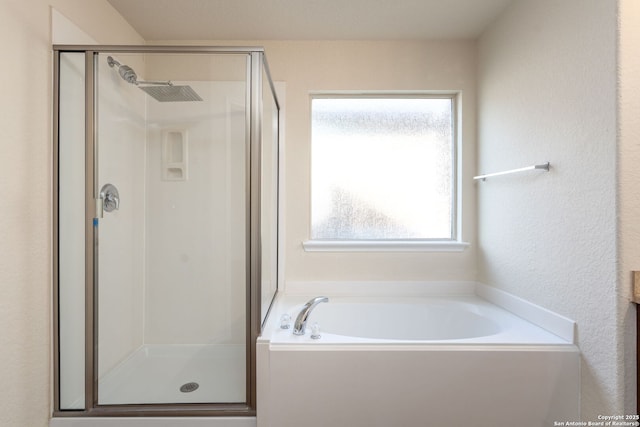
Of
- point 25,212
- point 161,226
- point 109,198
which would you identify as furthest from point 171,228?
point 25,212

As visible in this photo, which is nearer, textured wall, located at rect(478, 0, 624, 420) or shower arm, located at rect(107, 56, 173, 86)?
textured wall, located at rect(478, 0, 624, 420)

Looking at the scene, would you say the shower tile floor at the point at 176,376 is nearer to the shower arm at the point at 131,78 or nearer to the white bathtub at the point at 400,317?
the white bathtub at the point at 400,317

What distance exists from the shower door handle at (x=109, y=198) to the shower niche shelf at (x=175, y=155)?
254 mm

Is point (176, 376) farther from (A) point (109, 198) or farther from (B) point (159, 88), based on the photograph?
(B) point (159, 88)

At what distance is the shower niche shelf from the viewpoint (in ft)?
5.93

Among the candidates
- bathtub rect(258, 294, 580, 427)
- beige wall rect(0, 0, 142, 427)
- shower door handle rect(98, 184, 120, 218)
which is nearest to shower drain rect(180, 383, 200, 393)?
bathtub rect(258, 294, 580, 427)

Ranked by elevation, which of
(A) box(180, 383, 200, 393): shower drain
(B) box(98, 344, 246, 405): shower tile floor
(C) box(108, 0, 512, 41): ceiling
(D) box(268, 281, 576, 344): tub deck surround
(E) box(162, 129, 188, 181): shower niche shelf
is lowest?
(A) box(180, 383, 200, 393): shower drain

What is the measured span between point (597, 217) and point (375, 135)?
1.41 m

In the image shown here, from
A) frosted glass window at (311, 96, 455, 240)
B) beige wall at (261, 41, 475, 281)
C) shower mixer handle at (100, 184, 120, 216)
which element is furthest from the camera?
frosted glass window at (311, 96, 455, 240)

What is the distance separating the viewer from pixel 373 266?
2.26 meters

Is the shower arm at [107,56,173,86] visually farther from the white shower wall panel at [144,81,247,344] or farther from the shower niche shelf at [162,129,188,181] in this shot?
the shower niche shelf at [162,129,188,181]

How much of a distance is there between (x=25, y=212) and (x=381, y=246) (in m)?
Result: 1.90

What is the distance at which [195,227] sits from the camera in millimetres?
1812

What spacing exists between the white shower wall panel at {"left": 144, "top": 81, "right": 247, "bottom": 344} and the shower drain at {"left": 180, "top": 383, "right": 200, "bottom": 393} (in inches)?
9.3
